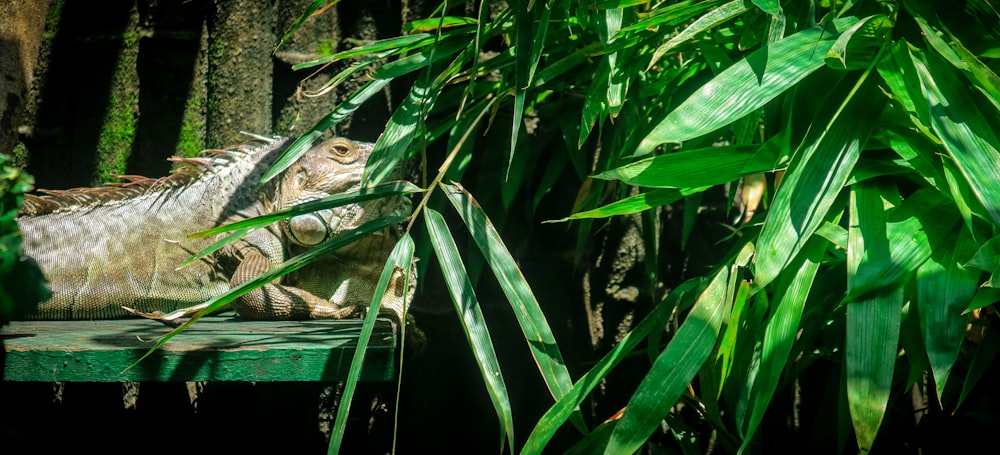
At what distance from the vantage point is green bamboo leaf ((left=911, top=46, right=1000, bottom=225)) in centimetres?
117

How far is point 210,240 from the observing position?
2.08 meters

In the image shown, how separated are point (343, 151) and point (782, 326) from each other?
117 cm

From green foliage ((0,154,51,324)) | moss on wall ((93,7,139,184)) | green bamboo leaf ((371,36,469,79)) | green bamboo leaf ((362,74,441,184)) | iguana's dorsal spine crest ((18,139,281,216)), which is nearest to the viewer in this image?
green foliage ((0,154,51,324))

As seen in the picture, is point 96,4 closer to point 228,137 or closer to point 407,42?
point 228,137

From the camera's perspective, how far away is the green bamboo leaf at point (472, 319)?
134 centimetres

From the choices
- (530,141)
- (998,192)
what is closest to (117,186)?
Answer: (530,141)

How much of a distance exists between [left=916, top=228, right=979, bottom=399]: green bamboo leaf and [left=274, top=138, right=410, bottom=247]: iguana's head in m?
1.12

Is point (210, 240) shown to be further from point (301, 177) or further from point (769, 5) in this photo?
point (769, 5)

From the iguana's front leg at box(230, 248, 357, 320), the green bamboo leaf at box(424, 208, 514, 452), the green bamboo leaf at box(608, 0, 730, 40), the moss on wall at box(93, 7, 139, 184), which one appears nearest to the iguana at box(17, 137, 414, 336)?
the iguana's front leg at box(230, 248, 357, 320)

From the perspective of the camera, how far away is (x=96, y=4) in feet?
8.35

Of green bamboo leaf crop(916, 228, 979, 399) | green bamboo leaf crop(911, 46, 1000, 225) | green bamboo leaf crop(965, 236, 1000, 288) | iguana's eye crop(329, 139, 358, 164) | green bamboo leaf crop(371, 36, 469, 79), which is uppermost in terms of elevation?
green bamboo leaf crop(371, 36, 469, 79)

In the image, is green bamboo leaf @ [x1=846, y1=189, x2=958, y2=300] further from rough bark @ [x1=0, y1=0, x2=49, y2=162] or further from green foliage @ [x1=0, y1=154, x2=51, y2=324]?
rough bark @ [x1=0, y1=0, x2=49, y2=162]

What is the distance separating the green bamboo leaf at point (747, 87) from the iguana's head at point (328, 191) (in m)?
0.82

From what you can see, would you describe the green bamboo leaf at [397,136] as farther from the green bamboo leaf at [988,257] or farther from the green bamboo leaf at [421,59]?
the green bamboo leaf at [988,257]
